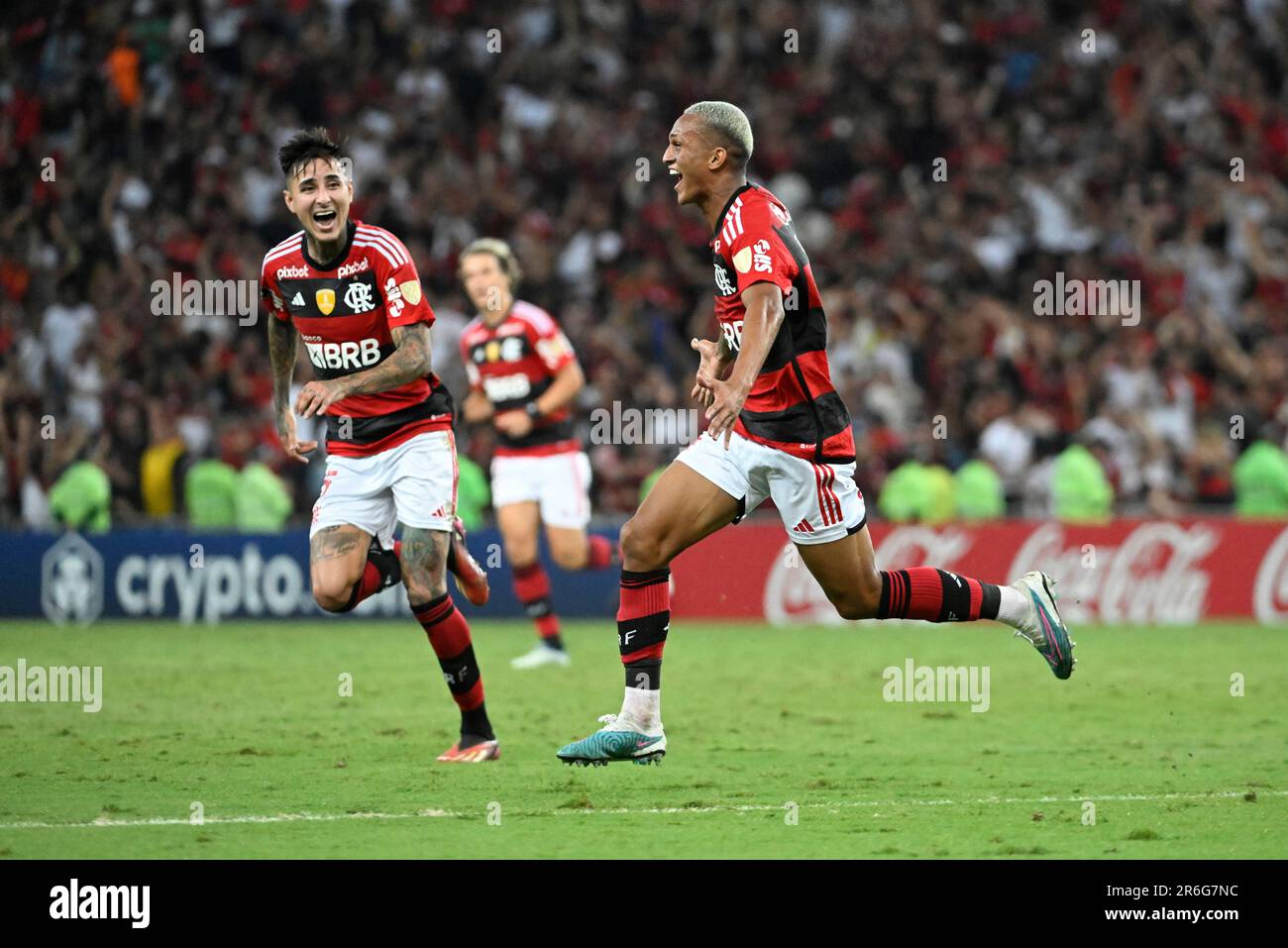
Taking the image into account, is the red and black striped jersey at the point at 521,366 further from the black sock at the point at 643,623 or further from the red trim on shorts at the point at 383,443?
the black sock at the point at 643,623

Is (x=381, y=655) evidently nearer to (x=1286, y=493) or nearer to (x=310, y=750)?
(x=310, y=750)

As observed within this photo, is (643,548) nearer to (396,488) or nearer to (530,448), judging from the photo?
(396,488)

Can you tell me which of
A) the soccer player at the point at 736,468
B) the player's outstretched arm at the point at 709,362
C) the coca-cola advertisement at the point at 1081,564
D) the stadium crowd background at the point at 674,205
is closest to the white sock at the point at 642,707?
the soccer player at the point at 736,468

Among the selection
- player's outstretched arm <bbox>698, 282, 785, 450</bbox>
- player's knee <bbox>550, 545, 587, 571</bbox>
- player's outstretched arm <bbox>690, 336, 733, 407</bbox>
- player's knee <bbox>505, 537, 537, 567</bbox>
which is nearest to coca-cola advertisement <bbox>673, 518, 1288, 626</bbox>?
player's knee <bbox>550, 545, 587, 571</bbox>

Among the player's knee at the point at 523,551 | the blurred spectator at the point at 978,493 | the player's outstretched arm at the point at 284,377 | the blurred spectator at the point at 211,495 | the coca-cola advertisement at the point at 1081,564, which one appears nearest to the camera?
the player's outstretched arm at the point at 284,377

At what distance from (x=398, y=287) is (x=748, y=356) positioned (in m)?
2.12

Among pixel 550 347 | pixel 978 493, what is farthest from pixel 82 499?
pixel 978 493

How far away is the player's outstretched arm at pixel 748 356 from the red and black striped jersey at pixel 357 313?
1910 mm

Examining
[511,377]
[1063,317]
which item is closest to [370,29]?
[1063,317]

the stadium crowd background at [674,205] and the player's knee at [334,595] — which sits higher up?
the stadium crowd background at [674,205]

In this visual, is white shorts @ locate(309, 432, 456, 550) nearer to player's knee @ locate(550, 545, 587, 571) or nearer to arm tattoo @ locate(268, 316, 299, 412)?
arm tattoo @ locate(268, 316, 299, 412)

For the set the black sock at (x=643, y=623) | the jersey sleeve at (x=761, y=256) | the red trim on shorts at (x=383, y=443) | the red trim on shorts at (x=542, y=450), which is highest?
the jersey sleeve at (x=761, y=256)

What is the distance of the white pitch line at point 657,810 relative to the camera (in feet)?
24.4
